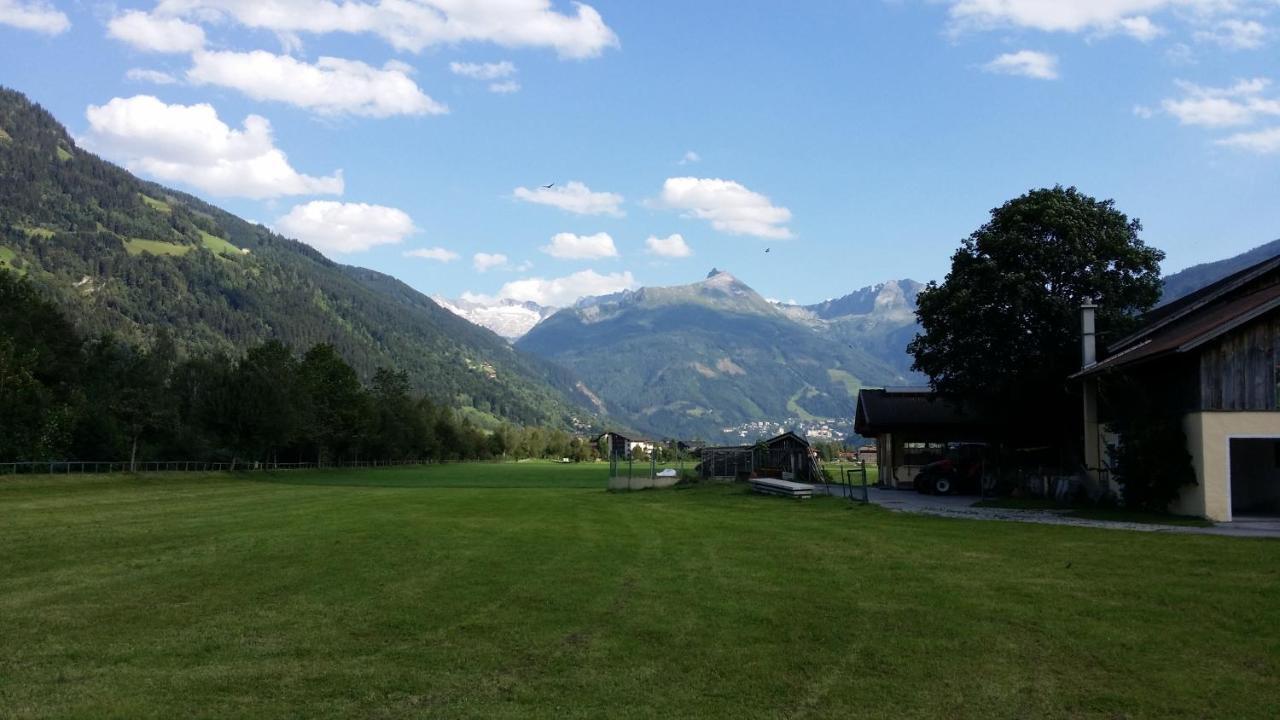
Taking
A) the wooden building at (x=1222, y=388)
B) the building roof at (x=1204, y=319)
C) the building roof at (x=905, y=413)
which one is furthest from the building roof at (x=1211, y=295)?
the building roof at (x=905, y=413)

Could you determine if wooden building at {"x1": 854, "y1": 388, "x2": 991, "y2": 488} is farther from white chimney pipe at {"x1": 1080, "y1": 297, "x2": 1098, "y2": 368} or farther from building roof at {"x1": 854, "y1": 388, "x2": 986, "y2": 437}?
white chimney pipe at {"x1": 1080, "y1": 297, "x2": 1098, "y2": 368}

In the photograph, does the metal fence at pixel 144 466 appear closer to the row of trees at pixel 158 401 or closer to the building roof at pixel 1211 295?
the row of trees at pixel 158 401

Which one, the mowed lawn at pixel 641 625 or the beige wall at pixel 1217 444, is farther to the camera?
the beige wall at pixel 1217 444

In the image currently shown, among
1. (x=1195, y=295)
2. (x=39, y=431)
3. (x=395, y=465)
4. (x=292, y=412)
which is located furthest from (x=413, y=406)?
Result: (x=1195, y=295)

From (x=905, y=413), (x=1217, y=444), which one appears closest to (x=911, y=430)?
(x=905, y=413)

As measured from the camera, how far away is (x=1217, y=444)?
26922 millimetres

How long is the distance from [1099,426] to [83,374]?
79.5 meters

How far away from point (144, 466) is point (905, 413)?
5808 cm

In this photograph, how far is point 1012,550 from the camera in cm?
1981

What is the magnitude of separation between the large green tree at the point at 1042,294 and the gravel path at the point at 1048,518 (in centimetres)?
606

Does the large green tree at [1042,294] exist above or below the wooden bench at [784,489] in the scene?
above

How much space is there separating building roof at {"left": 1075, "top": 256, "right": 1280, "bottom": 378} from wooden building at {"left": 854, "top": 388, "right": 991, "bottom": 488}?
53.2 ft

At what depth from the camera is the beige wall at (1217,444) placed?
2655 centimetres

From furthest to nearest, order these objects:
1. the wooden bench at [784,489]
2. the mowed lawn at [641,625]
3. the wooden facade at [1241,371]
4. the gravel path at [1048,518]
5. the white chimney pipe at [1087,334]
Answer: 1. the wooden bench at [784,489]
2. the white chimney pipe at [1087,334]
3. the wooden facade at [1241,371]
4. the gravel path at [1048,518]
5. the mowed lawn at [641,625]
